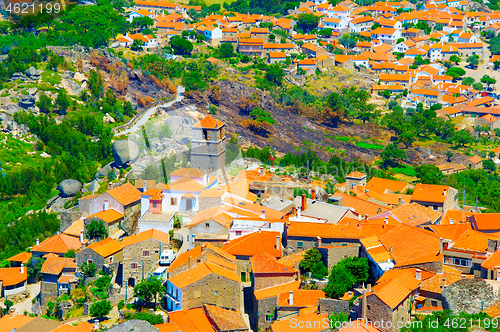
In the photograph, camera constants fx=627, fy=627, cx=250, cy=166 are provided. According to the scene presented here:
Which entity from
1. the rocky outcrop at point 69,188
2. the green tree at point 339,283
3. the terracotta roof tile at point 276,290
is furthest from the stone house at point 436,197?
the rocky outcrop at point 69,188

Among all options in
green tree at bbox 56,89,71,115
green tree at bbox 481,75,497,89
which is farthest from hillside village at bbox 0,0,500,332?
green tree at bbox 481,75,497,89

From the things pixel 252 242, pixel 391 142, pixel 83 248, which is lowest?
pixel 391 142

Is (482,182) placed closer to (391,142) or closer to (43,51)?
(391,142)

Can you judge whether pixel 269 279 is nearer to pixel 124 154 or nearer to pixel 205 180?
pixel 205 180

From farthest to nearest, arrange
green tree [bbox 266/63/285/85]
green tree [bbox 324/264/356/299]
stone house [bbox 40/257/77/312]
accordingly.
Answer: green tree [bbox 266/63/285/85], stone house [bbox 40/257/77/312], green tree [bbox 324/264/356/299]

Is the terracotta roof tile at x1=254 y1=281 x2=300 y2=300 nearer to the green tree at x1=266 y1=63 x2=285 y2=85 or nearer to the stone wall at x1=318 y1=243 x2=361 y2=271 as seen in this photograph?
the stone wall at x1=318 y1=243 x2=361 y2=271

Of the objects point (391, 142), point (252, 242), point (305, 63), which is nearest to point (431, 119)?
point (391, 142)
